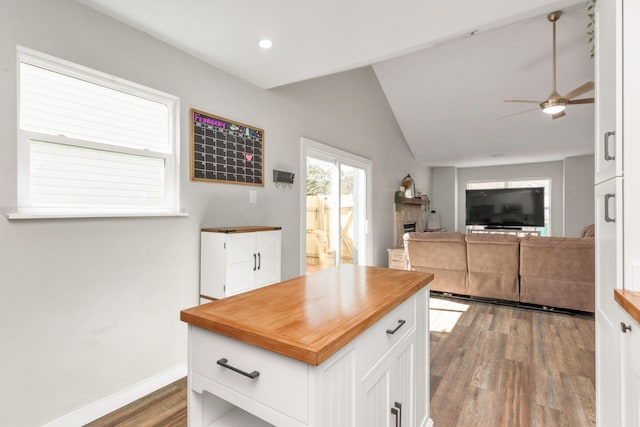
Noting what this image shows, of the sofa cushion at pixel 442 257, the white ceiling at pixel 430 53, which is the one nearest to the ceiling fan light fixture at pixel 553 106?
the white ceiling at pixel 430 53

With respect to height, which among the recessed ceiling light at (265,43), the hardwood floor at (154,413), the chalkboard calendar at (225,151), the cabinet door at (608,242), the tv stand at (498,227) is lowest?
the hardwood floor at (154,413)

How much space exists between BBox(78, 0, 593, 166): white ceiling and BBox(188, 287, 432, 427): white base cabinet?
1.75 meters

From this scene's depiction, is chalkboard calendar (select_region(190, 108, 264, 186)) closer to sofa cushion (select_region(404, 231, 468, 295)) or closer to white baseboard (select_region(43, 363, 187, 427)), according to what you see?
white baseboard (select_region(43, 363, 187, 427))

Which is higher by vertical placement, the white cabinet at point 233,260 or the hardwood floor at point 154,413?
the white cabinet at point 233,260

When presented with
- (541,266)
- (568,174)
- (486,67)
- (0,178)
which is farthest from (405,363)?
(568,174)

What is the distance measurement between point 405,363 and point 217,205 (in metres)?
1.89

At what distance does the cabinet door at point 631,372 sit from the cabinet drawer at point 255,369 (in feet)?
3.39

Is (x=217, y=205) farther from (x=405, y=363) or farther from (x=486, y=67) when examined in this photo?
(x=486, y=67)

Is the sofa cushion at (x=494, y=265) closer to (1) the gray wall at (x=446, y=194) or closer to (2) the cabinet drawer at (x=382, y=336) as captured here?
(2) the cabinet drawer at (x=382, y=336)

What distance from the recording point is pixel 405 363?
4.62 ft

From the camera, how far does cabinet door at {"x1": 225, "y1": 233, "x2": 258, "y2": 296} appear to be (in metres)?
2.36

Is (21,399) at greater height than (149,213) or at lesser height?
lesser

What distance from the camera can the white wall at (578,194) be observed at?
22.3 feet

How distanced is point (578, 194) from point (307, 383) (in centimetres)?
823
